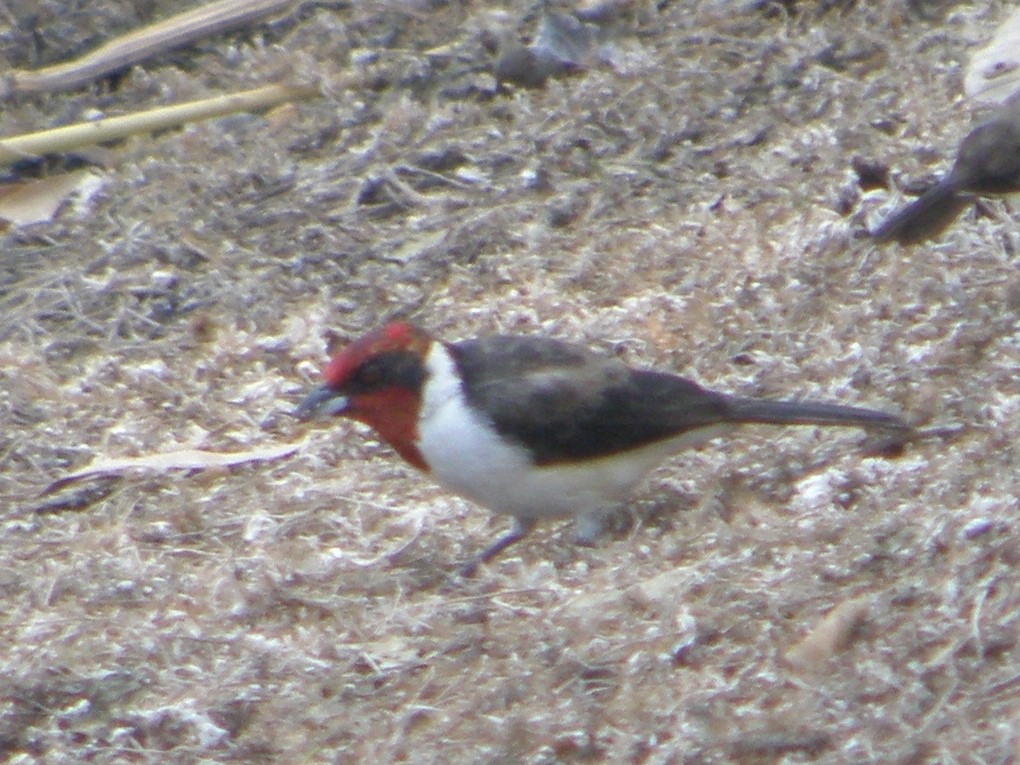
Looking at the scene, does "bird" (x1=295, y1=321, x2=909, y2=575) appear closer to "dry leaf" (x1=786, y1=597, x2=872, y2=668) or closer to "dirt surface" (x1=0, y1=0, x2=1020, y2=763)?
"dirt surface" (x1=0, y1=0, x2=1020, y2=763)

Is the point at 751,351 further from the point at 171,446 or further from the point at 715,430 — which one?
the point at 171,446

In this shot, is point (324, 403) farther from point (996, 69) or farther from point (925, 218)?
point (996, 69)

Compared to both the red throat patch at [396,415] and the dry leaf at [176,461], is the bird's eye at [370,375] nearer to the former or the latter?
the red throat patch at [396,415]

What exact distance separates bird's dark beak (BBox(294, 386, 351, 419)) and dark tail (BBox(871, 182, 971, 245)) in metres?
2.03

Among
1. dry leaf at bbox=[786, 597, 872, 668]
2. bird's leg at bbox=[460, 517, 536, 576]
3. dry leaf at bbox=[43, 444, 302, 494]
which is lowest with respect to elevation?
dry leaf at bbox=[43, 444, 302, 494]

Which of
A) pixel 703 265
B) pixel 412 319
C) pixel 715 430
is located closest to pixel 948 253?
pixel 703 265

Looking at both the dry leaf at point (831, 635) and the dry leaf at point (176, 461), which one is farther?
the dry leaf at point (176, 461)

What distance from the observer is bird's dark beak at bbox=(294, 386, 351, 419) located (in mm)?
5101

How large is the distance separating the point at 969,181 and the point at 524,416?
6.22ft

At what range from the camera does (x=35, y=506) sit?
564cm

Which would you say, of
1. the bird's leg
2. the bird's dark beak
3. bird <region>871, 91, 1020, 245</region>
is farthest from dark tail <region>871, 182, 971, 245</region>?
the bird's dark beak

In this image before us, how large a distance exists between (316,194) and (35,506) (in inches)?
75.1

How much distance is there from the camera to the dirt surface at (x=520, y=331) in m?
4.26

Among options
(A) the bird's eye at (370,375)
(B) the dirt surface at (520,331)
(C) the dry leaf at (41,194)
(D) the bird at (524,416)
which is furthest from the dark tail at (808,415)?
(C) the dry leaf at (41,194)
